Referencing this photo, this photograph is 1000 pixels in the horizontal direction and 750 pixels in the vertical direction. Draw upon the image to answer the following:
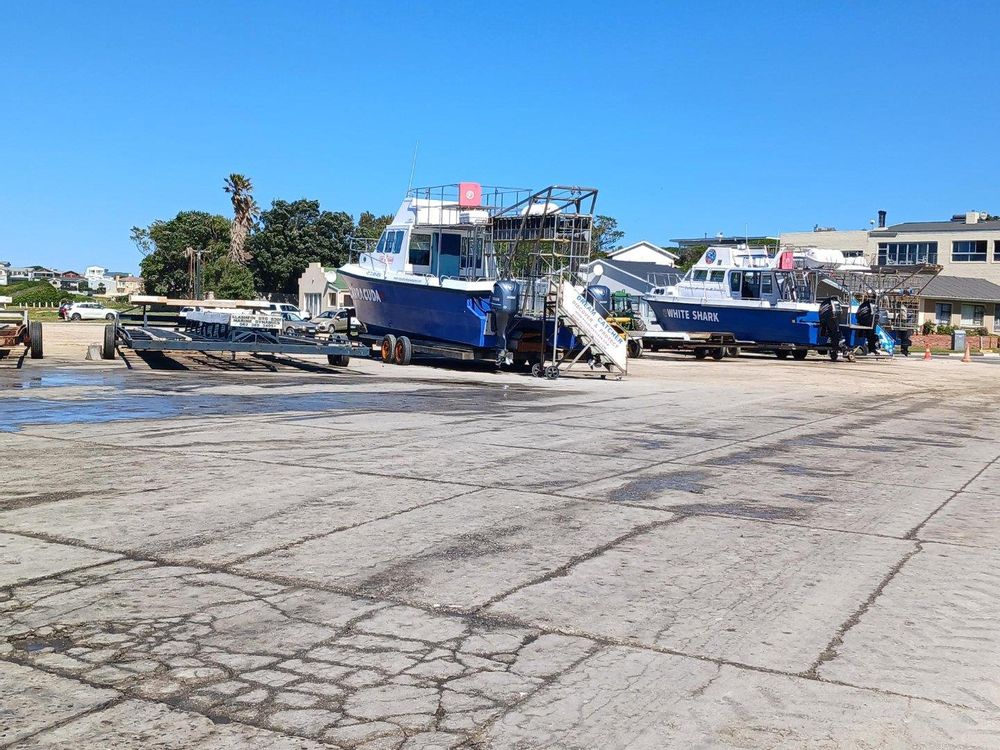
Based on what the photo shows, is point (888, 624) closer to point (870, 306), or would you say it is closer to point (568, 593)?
point (568, 593)

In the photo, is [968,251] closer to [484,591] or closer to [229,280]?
[229,280]

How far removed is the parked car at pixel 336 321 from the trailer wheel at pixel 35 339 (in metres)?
8.16

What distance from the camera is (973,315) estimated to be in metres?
67.3

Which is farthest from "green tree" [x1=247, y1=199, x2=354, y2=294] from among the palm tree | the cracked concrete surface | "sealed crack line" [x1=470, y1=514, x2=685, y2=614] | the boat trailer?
"sealed crack line" [x1=470, y1=514, x2=685, y2=614]

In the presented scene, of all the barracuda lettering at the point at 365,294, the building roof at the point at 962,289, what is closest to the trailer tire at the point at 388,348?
the barracuda lettering at the point at 365,294

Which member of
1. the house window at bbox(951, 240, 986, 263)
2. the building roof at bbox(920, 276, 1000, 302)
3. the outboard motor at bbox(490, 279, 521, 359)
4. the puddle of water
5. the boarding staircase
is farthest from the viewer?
the house window at bbox(951, 240, 986, 263)

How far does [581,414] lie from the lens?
582 inches

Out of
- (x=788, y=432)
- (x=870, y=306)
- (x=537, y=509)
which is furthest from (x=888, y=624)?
(x=870, y=306)

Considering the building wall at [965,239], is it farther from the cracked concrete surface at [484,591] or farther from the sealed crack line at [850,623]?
the sealed crack line at [850,623]

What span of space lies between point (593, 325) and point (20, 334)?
1218cm

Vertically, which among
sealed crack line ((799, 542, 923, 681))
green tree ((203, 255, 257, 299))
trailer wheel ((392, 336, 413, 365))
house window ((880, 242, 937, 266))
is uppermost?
house window ((880, 242, 937, 266))

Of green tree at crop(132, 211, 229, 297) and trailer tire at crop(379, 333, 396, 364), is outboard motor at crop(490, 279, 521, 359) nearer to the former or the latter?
trailer tire at crop(379, 333, 396, 364)

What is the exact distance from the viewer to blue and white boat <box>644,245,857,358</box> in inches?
1379

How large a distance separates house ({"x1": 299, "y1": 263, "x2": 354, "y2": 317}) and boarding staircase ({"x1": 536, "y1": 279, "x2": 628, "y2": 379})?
4957 cm
